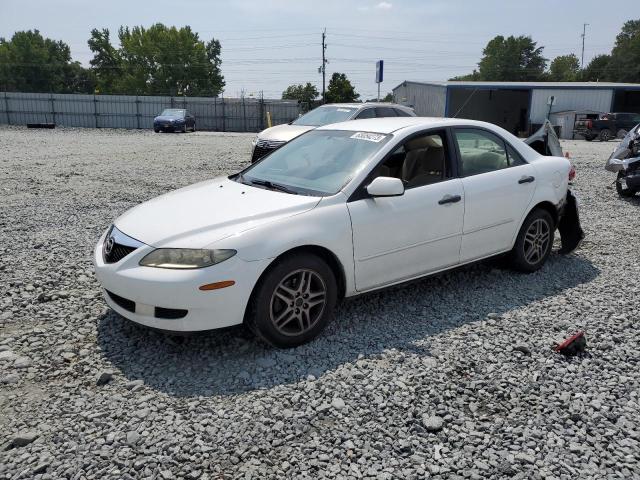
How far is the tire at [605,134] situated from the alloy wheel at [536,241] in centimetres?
3052

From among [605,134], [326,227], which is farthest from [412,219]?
[605,134]

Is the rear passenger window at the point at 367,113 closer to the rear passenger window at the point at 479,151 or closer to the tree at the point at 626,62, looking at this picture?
the rear passenger window at the point at 479,151

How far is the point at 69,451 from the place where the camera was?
278 centimetres

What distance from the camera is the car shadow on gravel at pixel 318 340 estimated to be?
3520 millimetres

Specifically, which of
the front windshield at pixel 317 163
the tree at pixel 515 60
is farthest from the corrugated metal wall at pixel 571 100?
the tree at pixel 515 60

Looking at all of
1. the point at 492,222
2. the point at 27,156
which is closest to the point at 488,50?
the point at 27,156

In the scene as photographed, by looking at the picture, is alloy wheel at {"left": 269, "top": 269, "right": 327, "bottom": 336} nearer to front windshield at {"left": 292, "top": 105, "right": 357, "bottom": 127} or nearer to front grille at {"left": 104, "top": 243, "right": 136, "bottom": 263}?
front grille at {"left": 104, "top": 243, "right": 136, "bottom": 263}

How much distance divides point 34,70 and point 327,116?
3737 inches

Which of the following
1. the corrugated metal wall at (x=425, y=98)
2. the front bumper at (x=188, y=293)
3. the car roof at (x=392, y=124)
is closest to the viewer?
the front bumper at (x=188, y=293)

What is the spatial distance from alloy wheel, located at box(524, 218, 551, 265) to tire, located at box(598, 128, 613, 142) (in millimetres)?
30521

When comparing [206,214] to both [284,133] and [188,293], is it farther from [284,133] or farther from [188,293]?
[284,133]

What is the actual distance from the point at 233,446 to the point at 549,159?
437 centimetres

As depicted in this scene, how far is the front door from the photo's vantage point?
162 inches

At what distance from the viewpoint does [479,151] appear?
5.02 meters
